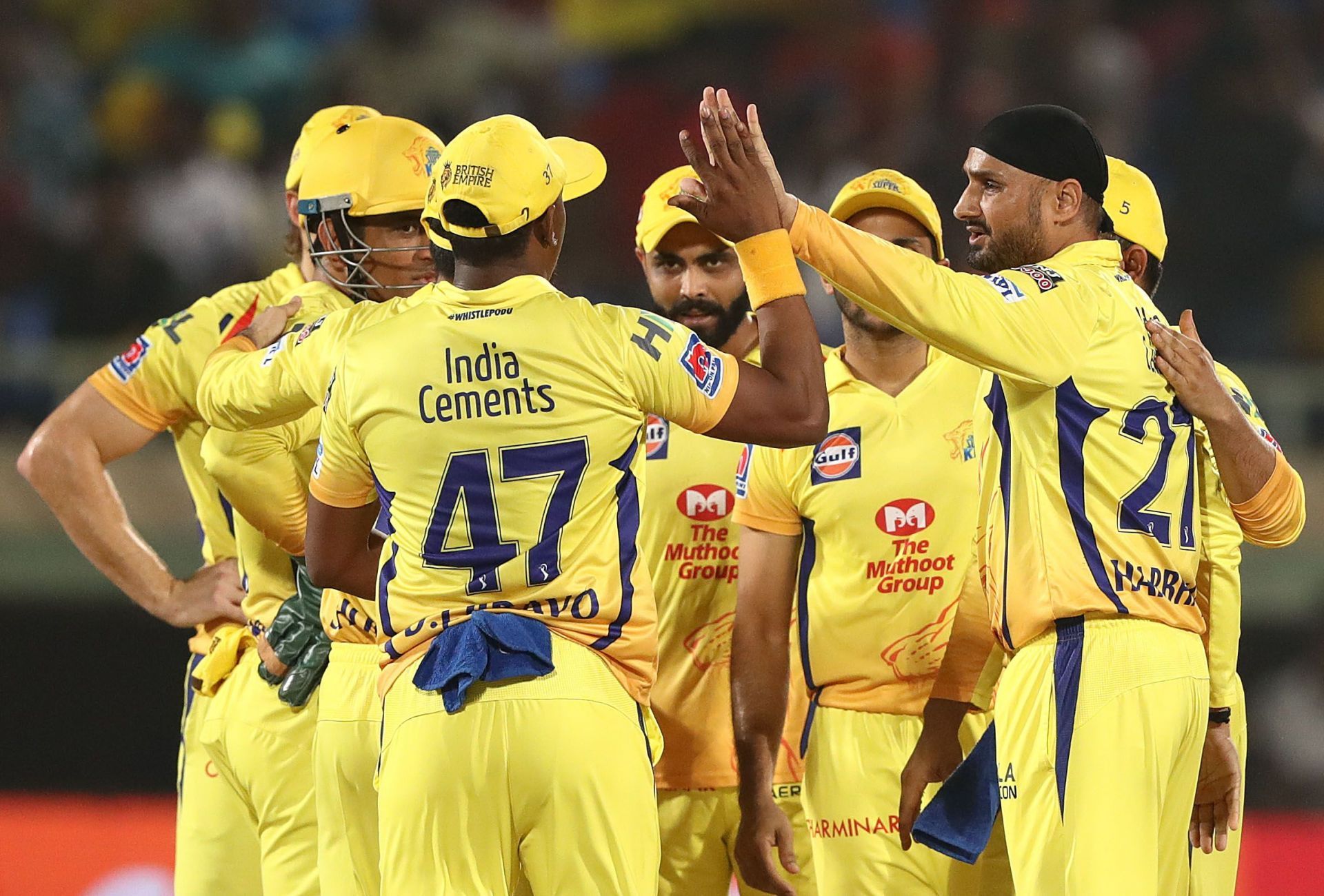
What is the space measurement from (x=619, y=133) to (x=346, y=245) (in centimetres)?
704

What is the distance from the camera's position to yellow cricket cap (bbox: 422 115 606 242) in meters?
3.22

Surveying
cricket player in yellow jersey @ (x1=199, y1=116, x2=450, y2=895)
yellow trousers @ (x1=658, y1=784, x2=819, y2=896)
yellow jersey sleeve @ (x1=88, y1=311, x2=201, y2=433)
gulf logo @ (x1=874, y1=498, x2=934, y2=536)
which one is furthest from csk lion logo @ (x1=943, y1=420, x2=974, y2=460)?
yellow jersey sleeve @ (x1=88, y1=311, x2=201, y2=433)

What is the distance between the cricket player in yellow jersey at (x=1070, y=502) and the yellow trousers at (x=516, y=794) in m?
0.97

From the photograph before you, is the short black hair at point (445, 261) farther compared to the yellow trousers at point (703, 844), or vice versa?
the yellow trousers at point (703, 844)

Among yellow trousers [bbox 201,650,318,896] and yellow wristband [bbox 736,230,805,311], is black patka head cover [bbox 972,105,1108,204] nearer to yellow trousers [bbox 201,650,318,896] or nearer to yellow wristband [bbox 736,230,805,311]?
yellow wristband [bbox 736,230,805,311]

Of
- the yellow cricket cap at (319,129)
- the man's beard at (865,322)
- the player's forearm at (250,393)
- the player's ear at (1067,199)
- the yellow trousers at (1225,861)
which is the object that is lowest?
the yellow trousers at (1225,861)

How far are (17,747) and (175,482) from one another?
1.59 metres

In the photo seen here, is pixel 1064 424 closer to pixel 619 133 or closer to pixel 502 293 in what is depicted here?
pixel 502 293

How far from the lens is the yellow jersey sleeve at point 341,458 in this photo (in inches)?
130

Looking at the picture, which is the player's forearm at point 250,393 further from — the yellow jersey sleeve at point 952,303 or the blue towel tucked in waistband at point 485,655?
the yellow jersey sleeve at point 952,303

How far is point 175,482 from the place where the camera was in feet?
29.3

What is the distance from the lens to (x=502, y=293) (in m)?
3.23

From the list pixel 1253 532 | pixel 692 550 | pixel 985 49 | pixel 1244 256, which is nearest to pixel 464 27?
pixel 985 49

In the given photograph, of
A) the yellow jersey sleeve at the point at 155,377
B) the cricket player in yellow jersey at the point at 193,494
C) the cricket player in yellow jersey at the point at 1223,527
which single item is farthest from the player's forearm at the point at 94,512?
the cricket player in yellow jersey at the point at 1223,527
